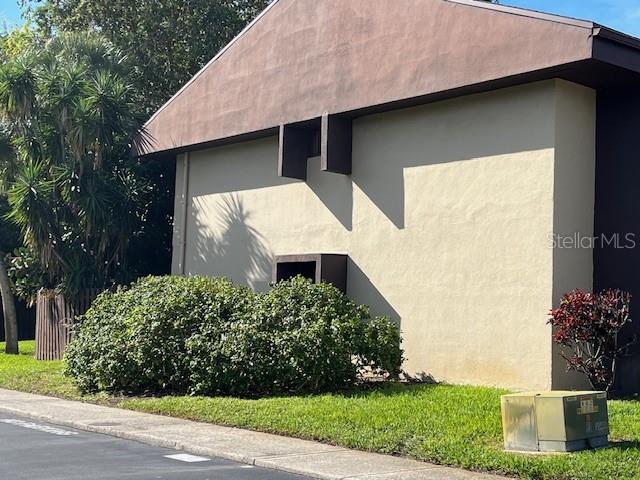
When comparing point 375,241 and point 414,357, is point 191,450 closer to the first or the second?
point 414,357

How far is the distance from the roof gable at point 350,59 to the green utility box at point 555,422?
18.3 ft

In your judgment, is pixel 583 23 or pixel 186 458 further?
pixel 583 23

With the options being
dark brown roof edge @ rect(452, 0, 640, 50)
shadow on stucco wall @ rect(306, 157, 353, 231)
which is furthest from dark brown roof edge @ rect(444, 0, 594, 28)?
shadow on stucco wall @ rect(306, 157, 353, 231)

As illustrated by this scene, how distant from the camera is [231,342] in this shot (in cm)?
1403

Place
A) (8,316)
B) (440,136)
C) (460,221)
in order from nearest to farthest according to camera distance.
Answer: (460,221) < (440,136) < (8,316)

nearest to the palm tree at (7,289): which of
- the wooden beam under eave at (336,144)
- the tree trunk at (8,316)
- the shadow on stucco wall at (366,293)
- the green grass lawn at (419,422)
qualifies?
the tree trunk at (8,316)

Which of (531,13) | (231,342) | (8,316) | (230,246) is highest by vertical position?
(531,13)

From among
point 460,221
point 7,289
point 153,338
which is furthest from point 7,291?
point 460,221

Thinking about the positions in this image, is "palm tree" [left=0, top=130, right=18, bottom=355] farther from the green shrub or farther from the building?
the green shrub

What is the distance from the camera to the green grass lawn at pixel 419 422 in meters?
8.44

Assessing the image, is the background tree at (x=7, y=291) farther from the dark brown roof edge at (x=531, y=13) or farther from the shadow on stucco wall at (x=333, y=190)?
the dark brown roof edge at (x=531, y=13)

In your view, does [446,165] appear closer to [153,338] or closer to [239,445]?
[153,338]

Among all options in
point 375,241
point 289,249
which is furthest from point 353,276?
point 289,249

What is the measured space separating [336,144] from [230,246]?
4.51 m
